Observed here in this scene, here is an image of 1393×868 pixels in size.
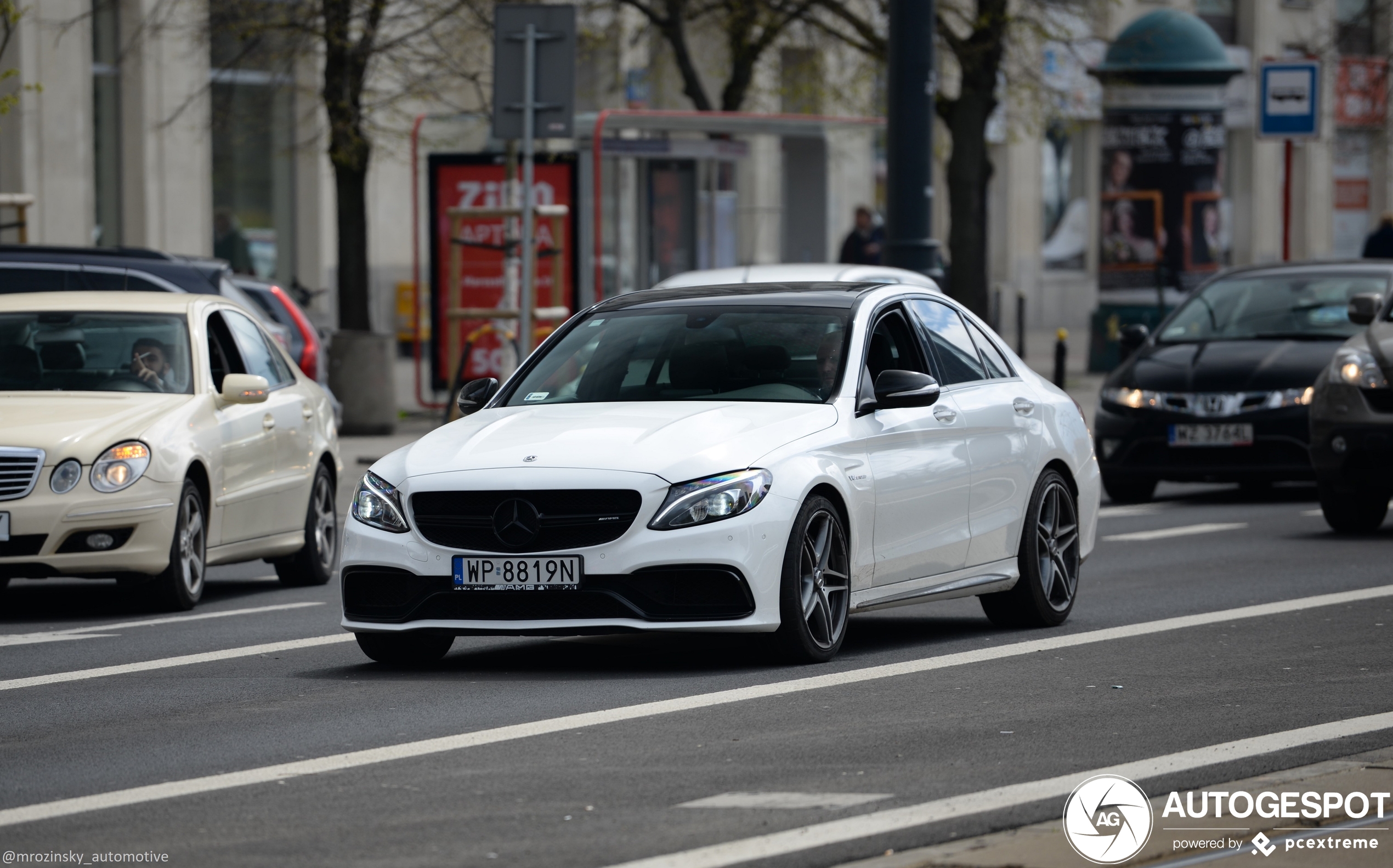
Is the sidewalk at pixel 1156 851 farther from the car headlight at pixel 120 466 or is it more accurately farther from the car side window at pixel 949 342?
the car headlight at pixel 120 466

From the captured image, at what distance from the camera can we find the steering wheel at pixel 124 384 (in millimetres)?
11883

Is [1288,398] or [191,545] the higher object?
[1288,398]

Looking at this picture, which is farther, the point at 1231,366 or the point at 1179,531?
the point at 1231,366

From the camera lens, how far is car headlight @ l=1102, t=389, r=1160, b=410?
17.0 metres

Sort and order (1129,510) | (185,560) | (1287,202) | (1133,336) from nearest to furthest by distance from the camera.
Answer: (185,560), (1129,510), (1133,336), (1287,202)

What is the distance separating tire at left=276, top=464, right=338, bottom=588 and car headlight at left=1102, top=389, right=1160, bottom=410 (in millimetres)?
6091

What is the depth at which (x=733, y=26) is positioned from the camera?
28.0 metres

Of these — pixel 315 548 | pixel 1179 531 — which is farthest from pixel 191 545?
pixel 1179 531

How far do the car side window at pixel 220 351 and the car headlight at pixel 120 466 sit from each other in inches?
47.9

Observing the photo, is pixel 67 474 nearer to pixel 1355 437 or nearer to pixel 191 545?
pixel 191 545

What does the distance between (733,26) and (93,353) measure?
1677 centimetres

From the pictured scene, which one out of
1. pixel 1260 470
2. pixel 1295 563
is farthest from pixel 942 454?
pixel 1260 470

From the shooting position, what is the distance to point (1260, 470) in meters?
16.8

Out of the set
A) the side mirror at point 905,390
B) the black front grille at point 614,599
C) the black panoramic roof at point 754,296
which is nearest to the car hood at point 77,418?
the black panoramic roof at point 754,296
